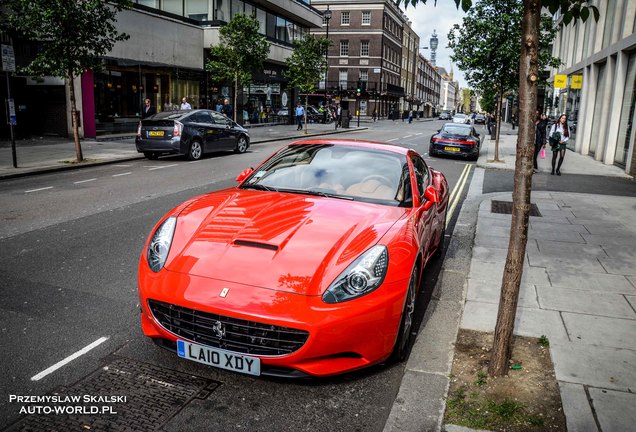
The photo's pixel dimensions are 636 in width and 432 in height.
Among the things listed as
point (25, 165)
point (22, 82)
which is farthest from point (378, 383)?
point (22, 82)

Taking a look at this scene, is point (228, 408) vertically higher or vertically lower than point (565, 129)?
lower

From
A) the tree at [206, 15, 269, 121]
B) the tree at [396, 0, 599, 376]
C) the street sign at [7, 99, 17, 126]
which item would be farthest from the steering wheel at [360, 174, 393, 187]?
the tree at [206, 15, 269, 121]

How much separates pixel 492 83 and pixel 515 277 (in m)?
16.8

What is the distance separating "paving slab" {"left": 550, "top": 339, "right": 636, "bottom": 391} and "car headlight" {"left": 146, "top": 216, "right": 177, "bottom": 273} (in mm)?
Answer: 2821

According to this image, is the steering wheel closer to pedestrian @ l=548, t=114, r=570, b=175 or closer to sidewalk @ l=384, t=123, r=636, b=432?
sidewalk @ l=384, t=123, r=636, b=432

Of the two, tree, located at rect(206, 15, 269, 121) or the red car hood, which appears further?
tree, located at rect(206, 15, 269, 121)

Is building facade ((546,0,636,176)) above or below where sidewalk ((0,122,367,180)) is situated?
above

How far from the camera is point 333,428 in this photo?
2918 mm

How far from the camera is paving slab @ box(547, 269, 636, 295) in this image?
5.33 metres

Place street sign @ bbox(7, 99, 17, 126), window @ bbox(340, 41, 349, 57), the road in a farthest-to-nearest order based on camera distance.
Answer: window @ bbox(340, 41, 349, 57) < street sign @ bbox(7, 99, 17, 126) < the road

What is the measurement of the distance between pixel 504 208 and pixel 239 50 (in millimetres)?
19485

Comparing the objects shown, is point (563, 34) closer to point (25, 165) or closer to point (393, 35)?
point (25, 165)

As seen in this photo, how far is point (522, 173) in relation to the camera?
3.41 metres

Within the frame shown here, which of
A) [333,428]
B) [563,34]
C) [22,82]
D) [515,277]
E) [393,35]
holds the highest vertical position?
[393,35]
